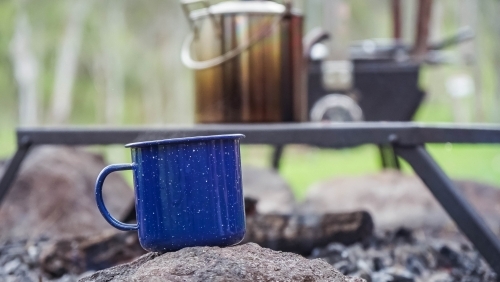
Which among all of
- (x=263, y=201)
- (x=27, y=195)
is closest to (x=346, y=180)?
(x=263, y=201)

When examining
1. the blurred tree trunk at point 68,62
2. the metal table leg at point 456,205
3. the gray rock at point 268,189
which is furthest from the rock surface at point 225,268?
the blurred tree trunk at point 68,62

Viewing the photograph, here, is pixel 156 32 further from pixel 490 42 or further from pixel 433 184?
pixel 433 184

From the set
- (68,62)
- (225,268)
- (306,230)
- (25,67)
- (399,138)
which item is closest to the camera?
(225,268)

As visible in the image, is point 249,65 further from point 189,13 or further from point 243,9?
point 189,13

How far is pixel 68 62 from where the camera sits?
29.9 m

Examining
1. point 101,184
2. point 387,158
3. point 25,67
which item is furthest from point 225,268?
point 25,67

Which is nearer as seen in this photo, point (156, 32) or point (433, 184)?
point (433, 184)

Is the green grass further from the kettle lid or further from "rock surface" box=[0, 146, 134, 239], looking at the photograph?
the kettle lid

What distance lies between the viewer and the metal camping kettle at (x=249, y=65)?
2520 mm

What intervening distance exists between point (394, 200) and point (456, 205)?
2008mm

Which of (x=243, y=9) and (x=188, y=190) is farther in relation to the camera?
(x=243, y=9)

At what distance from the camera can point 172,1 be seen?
25.6 meters

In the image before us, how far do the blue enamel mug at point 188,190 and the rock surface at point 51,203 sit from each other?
214 cm

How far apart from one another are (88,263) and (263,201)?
6.50ft
